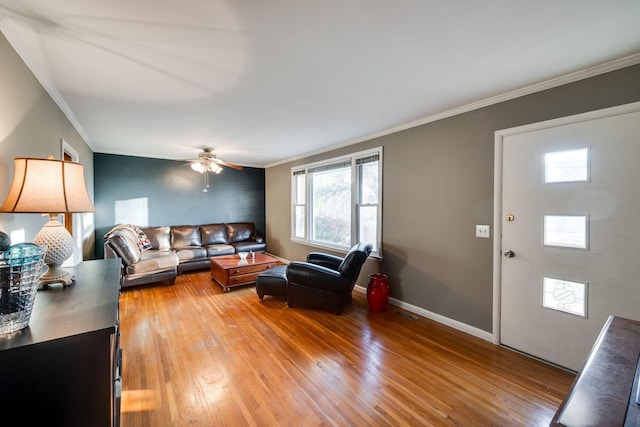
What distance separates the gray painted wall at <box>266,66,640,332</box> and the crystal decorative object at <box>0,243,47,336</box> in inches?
125

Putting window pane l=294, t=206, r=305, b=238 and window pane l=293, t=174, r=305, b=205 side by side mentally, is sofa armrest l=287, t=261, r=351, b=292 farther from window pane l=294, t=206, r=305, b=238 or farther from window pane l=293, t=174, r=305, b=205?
window pane l=293, t=174, r=305, b=205

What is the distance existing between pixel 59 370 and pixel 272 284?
2.68 metres

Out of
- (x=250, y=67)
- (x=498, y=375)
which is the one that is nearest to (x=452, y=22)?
(x=250, y=67)

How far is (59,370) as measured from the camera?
0.88 meters

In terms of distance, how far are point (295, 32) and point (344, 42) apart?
1.06 ft

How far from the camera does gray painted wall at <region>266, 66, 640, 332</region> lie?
84.4 inches

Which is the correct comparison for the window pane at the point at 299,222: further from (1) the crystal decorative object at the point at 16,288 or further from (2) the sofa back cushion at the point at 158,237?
(1) the crystal decorative object at the point at 16,288

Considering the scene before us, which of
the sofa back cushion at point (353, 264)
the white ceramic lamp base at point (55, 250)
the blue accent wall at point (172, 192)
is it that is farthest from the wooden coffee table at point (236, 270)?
the white ceramic lamp base at point (55, 250)

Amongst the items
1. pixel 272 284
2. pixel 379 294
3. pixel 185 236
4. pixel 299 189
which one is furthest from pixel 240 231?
pixel 379 294

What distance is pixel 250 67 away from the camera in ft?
6.52

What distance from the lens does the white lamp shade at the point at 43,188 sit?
1.29 m

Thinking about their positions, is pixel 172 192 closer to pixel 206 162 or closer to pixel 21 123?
pixel 206 162

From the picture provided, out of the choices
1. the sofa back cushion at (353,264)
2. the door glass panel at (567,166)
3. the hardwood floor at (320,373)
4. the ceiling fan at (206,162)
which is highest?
the ceiling fan at (206,162)

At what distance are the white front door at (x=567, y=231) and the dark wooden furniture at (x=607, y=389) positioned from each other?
1.18 meters
